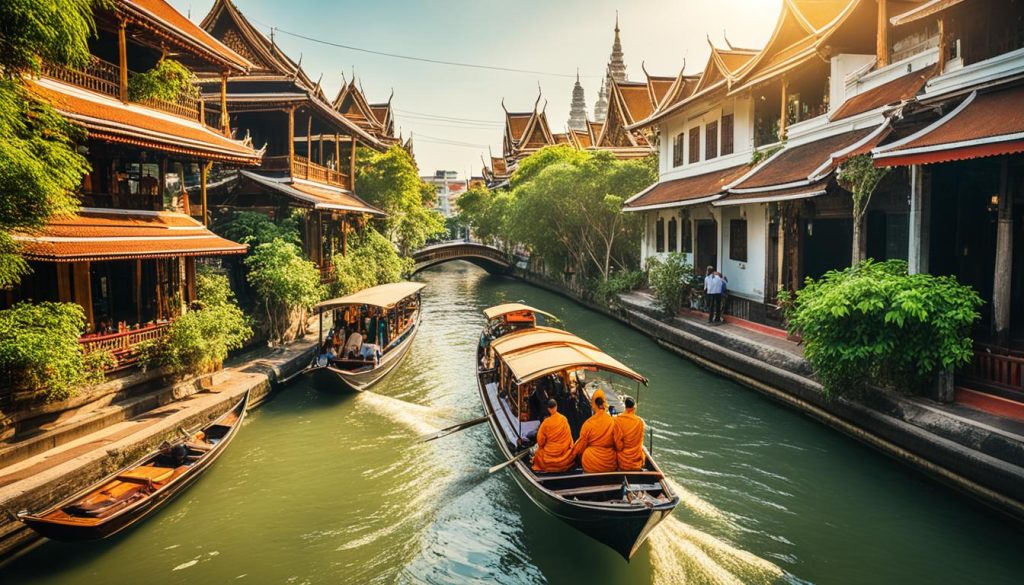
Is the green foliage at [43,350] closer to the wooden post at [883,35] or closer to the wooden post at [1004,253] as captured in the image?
the wooden post at [1004,253]

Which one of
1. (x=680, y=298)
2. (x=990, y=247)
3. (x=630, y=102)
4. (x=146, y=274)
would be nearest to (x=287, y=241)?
(x=146, y=274)

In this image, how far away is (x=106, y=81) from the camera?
1168 cm

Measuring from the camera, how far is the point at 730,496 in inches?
334

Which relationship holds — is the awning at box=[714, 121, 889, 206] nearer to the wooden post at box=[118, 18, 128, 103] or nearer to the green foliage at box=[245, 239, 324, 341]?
the green foliage at box=[245, 239, 324, 341]

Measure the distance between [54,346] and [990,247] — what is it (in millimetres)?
14311

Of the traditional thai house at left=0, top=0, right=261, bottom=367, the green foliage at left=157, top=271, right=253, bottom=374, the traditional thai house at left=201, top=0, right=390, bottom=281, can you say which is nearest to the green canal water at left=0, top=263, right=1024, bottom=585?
the green foliage at left=157, top=271, right=253, bottom=374

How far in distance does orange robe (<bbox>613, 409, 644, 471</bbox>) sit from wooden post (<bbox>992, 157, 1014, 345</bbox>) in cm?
576

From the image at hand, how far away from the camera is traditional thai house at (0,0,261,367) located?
1011cm

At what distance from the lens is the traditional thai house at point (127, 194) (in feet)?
33.2

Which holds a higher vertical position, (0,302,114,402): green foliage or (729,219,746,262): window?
(729,219,746,262): window

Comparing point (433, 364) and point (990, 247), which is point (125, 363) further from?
point (990, 247)

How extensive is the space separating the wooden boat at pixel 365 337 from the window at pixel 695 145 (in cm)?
1103

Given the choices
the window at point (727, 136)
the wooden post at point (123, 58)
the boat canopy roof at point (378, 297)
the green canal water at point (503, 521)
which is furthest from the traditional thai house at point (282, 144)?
the window at point (727, 136)

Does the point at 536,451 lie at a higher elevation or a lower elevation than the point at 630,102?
lower
